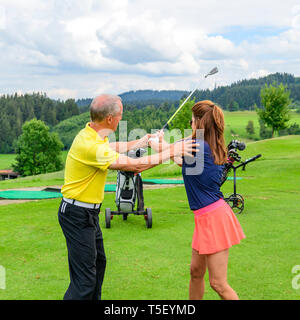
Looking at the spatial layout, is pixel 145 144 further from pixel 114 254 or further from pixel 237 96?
pixel 237 96

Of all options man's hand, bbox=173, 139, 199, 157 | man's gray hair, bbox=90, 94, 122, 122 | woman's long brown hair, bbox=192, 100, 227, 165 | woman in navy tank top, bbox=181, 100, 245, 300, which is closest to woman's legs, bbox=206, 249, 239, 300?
woman in navy tank top, bbox=181, 100, 245, 300

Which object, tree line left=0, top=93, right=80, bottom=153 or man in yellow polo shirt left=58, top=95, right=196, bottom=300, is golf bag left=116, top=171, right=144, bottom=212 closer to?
man in yellow polo shirt left=58, top=95, right=196, bottom=300

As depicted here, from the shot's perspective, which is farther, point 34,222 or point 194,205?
point 34,222

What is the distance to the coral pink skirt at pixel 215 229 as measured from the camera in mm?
4012

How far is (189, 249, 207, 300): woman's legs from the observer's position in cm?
427

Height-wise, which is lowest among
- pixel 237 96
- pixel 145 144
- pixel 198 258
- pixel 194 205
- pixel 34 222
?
pixel 34 222

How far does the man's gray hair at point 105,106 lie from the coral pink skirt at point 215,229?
1310 mm

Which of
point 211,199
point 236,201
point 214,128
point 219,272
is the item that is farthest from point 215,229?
point 236,201

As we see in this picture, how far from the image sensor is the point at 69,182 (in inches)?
169

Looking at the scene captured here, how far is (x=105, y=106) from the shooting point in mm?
4133

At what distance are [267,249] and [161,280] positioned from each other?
2.60 metres

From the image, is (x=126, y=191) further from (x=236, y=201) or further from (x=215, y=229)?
(x=215, y=229)

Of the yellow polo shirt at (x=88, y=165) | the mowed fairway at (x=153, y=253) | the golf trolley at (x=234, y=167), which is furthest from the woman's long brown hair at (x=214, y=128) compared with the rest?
the golf trolley at (x=234, y=167)
